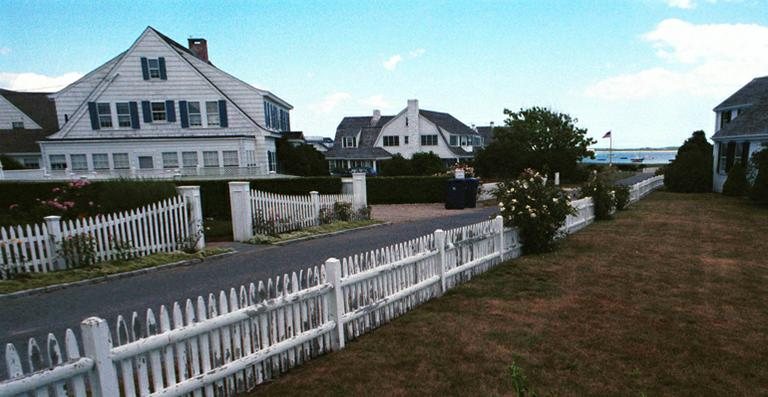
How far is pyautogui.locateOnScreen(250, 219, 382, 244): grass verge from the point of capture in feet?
38.0

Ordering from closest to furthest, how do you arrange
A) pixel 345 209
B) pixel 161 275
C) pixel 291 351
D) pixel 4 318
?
1. pixel 291 351
2. pixel 4 318
3. pixel 161 275
4. pixel 345 209

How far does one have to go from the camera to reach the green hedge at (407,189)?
22.4 m

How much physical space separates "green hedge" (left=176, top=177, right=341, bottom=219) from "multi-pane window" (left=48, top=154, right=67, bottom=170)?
13.2 metres

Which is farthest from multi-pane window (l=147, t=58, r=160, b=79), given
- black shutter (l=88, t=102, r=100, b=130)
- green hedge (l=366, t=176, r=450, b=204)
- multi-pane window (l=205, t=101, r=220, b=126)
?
green hedge (l=366, t=176, r=450, b=204)

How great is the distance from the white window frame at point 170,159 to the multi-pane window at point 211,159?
1.65m

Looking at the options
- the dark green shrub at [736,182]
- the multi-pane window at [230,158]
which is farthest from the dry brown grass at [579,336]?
the multi-pane window at [230,158]

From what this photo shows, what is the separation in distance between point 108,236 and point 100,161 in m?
20.0

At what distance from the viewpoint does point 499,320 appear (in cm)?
589

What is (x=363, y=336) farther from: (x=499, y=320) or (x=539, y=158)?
(x=539, y=158)

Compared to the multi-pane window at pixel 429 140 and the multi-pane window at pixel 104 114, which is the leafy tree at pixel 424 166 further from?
the multi-pane window at pixel 104 114

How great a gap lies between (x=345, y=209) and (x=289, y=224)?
2.59 metres

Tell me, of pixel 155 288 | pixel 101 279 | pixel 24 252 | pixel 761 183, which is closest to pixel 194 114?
pixel 24 252

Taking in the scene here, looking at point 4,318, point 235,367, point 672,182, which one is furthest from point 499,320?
point 672,182

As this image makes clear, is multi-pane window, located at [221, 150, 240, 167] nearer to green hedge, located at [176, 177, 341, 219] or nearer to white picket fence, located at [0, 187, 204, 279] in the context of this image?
green hedge, located at [176, 177, 341, 219]
